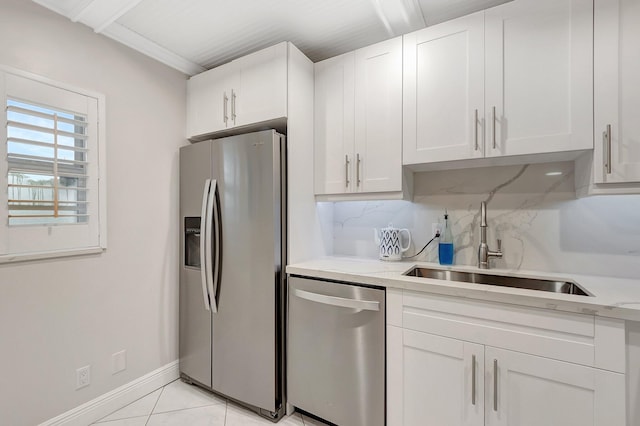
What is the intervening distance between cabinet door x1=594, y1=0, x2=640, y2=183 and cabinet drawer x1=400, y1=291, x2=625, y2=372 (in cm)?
67

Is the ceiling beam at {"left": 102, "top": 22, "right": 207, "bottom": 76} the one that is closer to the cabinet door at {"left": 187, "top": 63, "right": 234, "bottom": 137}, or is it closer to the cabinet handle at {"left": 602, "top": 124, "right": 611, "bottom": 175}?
the cabinet door at {"left": 187, "top": 63, "right": 234, "bottom": 137}

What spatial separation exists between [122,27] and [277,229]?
1646 mm

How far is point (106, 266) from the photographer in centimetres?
187

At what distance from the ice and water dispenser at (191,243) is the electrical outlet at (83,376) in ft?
2.70

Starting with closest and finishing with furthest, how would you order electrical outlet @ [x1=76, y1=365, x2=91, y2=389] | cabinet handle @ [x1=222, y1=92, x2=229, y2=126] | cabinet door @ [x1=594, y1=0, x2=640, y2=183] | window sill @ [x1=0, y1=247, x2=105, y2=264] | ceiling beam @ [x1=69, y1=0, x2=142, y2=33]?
cabinet door @ [x1=594, y1=0, x2=640, y2=183] < window sill @ [x1=0, y1=247, x2=105, y2=264] < ceiling beam @ [x1=69, y1=0, x2=142, y2=33] < electrical outlet @ [x1=76, y1=365, x2=91, y2=389] < cabinet handle @ [x1=222, y1=92, x2=229, y2=126]

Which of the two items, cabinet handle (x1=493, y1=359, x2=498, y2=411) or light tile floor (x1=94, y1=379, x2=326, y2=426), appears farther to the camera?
light tile floor (x1=94, y1=379, x2=326, y2=426)

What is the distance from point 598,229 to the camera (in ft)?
5.24

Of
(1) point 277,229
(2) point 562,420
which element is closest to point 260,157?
(1) point 277,229

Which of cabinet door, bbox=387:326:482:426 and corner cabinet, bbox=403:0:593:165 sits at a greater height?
corner cabinet, bbox=403:0:593:165

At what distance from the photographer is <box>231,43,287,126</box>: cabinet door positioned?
1.86m

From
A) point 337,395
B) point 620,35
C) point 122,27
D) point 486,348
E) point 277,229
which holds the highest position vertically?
point 122,27

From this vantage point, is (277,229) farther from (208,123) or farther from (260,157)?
(208,123)

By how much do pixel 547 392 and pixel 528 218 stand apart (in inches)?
37.6

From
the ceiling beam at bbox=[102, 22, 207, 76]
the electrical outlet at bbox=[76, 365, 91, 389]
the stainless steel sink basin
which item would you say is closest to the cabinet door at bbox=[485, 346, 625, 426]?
the stainless steel sink basin
